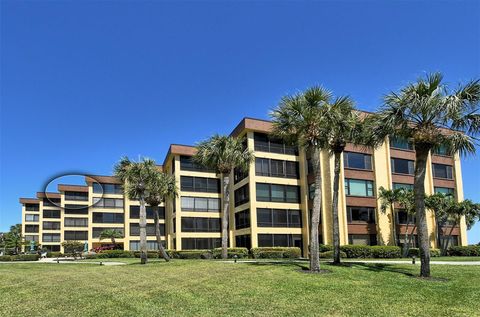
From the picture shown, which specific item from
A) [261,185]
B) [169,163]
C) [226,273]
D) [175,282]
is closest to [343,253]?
[261,185]

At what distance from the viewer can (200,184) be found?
5950 centimetres

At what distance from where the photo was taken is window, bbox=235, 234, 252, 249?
158ft

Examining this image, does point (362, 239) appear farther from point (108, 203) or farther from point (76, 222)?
point (76, 222)

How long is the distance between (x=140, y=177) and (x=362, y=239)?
79.8 ft

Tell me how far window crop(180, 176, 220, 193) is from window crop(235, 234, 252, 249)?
9.68m

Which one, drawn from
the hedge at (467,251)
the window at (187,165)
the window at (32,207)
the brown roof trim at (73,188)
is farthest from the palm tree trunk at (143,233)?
the window at (32,207)

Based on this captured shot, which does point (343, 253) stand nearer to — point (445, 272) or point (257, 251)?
point (257, 251)

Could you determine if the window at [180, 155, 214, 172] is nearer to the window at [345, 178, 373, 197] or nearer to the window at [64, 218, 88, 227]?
the window at [345, 178, 373, 197]

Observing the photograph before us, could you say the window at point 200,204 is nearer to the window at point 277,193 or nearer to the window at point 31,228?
the window at point 277,193

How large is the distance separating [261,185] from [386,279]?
3060 cm

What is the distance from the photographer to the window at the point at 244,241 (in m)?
48.1

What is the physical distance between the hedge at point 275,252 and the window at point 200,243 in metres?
14.5

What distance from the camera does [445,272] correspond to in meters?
20.0

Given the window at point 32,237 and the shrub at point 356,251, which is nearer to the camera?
the shrub at point 356,251
